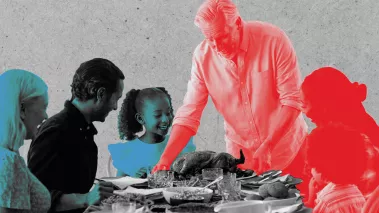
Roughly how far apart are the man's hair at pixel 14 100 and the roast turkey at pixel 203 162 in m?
0.83

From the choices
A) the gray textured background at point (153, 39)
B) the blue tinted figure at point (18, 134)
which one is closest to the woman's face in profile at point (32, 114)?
the blue tinted figure at point (18, 134)

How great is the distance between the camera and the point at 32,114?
73.9 inches

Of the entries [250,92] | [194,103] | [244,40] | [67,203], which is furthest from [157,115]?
[67,203]

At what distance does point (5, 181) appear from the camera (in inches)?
68.7

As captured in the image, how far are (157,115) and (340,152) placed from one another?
173 centimetres

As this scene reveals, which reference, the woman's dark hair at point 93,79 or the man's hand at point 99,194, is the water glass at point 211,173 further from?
the woman's dark hair at point 93,79

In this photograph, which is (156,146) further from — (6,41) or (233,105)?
(6,41)

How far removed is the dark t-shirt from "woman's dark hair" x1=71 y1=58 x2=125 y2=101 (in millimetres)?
90

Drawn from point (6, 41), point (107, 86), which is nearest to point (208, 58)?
point (107, 86)

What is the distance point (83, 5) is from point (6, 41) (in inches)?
28.9

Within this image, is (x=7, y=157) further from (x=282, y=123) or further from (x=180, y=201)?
(x=282, y=123)

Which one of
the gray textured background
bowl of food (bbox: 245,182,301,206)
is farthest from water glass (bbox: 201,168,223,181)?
the gray textured background

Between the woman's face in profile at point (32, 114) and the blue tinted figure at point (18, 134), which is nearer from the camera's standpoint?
the blue tinted figure at point (18, 134)

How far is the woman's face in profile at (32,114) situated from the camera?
1.86 meters
